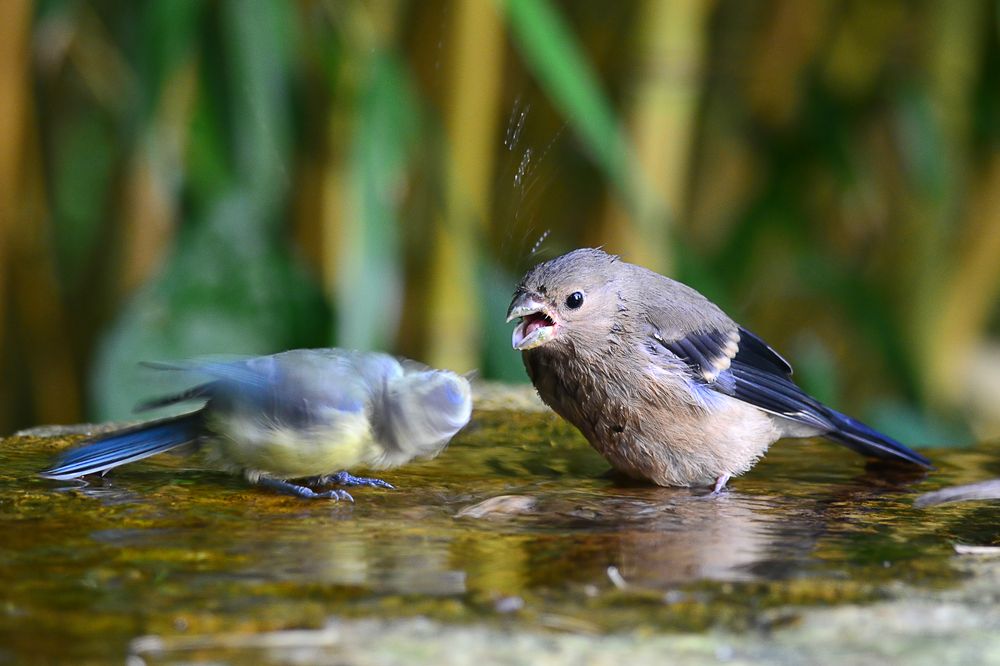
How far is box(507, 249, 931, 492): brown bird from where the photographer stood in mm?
2602

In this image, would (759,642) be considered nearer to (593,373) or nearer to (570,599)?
(570,599)

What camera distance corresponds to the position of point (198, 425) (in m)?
2.31

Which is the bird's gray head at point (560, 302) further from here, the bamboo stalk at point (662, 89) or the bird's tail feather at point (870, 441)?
the bamboo stalk at point (662, 89)

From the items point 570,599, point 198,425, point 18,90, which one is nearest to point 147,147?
point 18,90

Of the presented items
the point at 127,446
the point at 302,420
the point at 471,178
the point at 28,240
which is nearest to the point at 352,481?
the point at 302,420

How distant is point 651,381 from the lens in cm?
262

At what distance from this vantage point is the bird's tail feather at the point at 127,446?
2287mm

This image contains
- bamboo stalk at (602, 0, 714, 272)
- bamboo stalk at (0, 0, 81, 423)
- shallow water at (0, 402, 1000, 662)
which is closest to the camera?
shallow water at (0, 402, 1000, 662)

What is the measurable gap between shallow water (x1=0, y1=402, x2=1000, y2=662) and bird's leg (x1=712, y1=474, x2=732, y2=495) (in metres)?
0.03

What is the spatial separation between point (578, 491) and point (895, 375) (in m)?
2.46

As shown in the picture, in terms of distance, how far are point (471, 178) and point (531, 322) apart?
66.9 inches

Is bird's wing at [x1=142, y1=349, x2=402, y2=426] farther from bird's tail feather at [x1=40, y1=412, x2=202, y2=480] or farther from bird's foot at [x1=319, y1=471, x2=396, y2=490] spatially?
bird's foot at [x1=319, y1=471, x2=396, y2=490]

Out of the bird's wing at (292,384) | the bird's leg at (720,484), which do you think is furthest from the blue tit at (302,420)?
the bird's leg at (720,484)

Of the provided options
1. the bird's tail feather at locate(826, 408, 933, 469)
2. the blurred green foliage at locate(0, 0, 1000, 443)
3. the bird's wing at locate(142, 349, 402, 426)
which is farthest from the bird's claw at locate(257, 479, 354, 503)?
the bird's tail feather at locate(826, 408, 933, 469)
